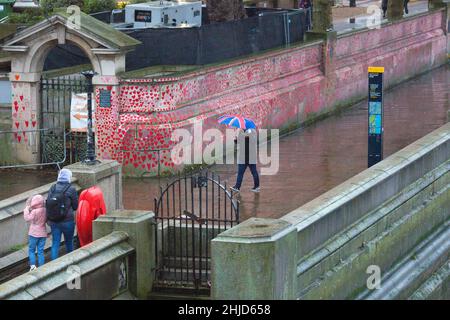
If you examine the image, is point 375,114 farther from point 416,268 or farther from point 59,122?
point 59,122

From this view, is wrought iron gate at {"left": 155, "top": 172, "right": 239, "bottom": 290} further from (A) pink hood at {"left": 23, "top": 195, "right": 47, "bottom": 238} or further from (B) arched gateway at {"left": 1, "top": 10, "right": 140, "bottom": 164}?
(B) arched gateway at {"left": 1, "top": 10, "right": 140, "bottom": 164}

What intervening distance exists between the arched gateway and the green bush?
437 inches

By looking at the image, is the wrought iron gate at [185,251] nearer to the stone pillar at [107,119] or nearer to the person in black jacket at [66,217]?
the person in black jacket at [66,217]

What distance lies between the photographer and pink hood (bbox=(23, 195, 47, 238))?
1680 cm

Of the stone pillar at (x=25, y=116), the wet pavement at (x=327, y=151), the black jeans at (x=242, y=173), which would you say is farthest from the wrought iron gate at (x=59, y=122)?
the black jeans at (x=242, y=173)

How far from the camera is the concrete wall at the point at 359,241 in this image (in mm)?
13039

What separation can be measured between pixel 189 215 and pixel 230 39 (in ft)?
45.2

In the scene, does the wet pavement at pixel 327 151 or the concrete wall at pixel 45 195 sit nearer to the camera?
the concrete wall at pixel 45 195

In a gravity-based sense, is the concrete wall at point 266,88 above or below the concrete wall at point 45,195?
above

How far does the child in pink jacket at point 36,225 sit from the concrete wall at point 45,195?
2.11ft

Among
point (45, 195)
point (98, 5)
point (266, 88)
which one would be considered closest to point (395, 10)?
point (98, 5)

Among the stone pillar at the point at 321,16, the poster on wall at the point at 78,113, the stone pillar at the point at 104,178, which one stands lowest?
the stone pillar at the point at 104,178

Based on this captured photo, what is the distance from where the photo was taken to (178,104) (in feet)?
82.6

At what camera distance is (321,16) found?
33.0m
